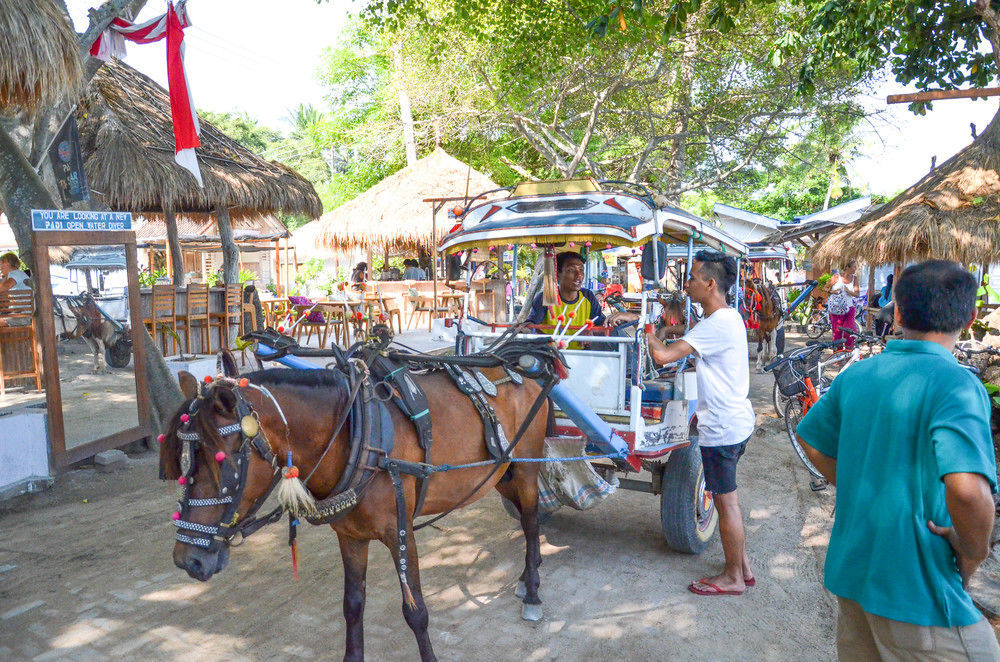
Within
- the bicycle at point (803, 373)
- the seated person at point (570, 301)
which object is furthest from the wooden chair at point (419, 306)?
the seated person at point (570, 301)

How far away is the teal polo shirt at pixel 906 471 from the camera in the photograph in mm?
1744

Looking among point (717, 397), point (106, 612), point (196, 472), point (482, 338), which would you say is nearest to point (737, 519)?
point (717, 397)

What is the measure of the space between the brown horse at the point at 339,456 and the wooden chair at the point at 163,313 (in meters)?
7.32

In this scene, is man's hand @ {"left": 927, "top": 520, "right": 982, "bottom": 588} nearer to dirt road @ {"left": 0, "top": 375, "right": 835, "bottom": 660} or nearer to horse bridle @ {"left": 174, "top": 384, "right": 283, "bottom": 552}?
dirt road @ {"left": 0, "top": 375, "right": 835, "bottom": 660}

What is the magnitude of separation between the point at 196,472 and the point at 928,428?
233 cm

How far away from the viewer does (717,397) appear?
3.89 m

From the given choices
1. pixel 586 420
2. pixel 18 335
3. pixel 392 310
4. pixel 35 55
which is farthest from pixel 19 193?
pixel 392 310

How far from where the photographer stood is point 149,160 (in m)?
8.76

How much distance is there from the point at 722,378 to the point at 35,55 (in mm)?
5263

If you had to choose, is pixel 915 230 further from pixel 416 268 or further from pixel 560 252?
pixel 416 268

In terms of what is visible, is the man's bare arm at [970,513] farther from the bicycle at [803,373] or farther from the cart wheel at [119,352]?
the cart wheel at [119,352]

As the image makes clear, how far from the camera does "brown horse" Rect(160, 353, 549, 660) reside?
2.45 metres

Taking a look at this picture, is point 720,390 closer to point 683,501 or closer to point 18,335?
point 683,501

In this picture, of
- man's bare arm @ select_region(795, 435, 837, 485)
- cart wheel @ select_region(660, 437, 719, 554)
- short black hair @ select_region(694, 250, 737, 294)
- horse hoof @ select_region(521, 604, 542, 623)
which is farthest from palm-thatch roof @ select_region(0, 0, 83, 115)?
man's bare arm @ select_region(795, 435, 837, 485)
